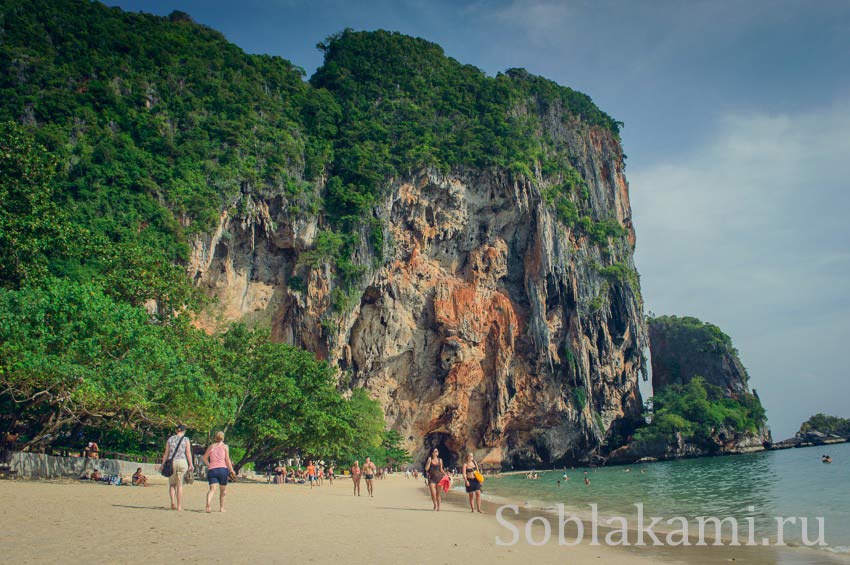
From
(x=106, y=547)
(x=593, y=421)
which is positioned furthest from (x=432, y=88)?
(x=106, y=547)

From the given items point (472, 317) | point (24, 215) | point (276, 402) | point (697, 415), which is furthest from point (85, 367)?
point (697, 415)

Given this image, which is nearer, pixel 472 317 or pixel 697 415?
pixel 472 317

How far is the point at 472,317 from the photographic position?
153ft

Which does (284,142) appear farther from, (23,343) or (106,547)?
(106,547)

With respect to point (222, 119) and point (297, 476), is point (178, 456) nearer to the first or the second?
point (297, 476)

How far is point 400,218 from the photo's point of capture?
4500 cm

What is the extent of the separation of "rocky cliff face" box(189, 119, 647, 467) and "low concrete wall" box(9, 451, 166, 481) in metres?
20.3

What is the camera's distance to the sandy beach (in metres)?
5.44

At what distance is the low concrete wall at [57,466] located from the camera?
43.9 feet

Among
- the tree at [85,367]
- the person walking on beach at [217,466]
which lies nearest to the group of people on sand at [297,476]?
the tree at [85,367]

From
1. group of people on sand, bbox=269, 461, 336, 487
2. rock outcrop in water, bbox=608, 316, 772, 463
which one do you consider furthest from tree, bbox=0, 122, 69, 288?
rock outcrop in water, bbox=608, 316, 772, 463

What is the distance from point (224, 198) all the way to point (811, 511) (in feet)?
107

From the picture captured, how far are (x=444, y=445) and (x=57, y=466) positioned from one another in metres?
38.5

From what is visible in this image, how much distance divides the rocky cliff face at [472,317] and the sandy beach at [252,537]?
27884 millimetres
